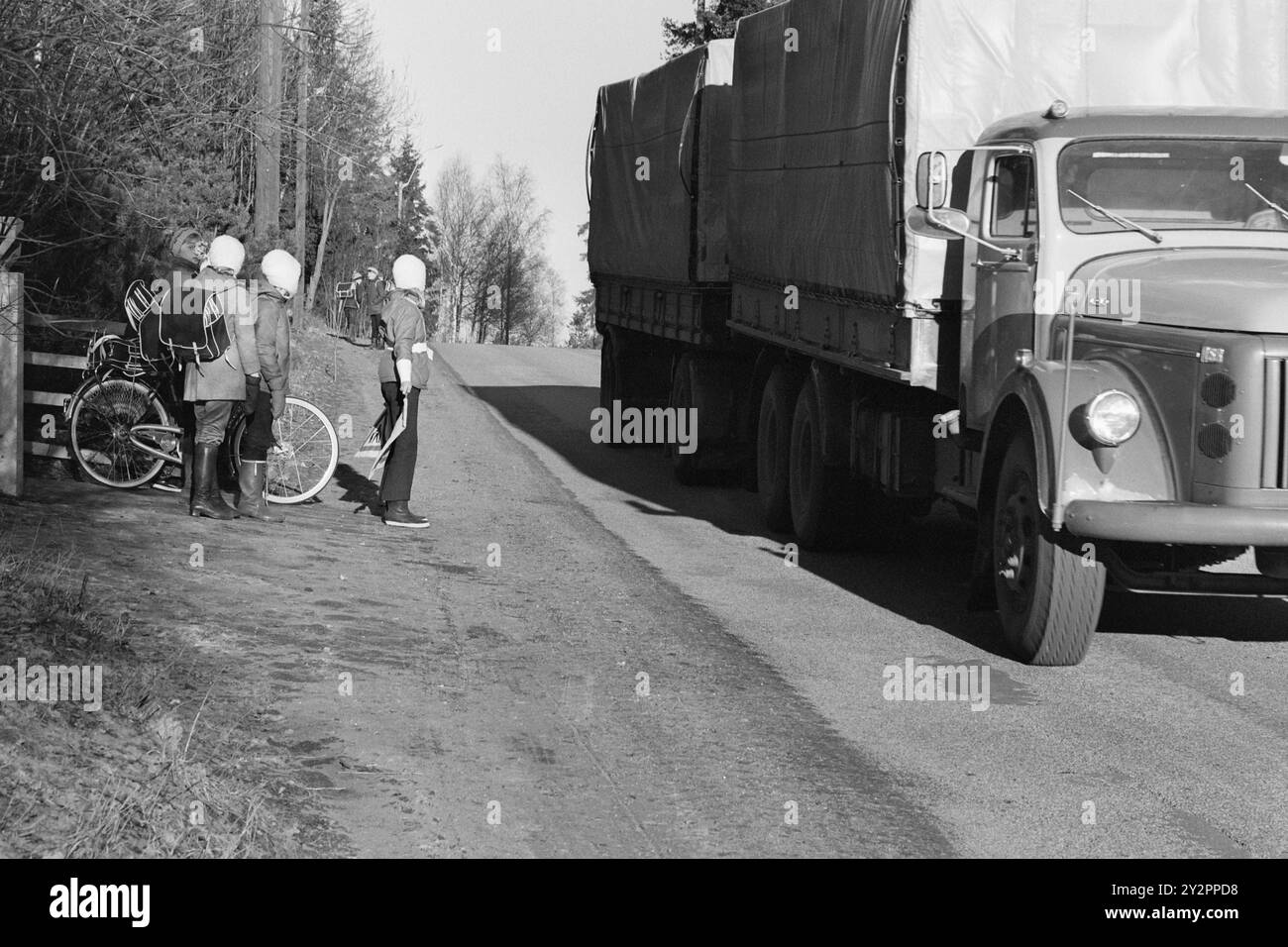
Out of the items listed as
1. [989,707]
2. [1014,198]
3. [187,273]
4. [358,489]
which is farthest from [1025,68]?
[358,489]

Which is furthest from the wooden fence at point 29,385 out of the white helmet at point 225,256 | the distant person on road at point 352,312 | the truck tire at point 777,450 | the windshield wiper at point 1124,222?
the distant person on road at point 352,312

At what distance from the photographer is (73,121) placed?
11.6 metres

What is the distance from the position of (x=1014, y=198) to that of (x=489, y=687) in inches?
157

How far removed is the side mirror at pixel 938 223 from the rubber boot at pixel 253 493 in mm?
5233

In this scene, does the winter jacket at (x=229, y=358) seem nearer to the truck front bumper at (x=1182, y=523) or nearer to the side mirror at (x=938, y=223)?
the side mirror at (x=938, y=223)

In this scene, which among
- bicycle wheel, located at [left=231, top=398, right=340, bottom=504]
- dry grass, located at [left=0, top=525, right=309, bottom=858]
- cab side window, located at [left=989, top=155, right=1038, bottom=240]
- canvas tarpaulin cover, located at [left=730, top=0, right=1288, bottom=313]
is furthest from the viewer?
bicycle wheel, located at [left=231, top=398, right=340, bottom=504]

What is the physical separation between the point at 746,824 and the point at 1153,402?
3293 millimetres

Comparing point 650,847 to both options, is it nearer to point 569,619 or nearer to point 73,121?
point 569,619

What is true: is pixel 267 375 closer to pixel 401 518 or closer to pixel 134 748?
pixel 401 518

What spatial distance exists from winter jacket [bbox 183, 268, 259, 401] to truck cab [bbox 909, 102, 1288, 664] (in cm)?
490

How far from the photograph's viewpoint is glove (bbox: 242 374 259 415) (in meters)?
11.9

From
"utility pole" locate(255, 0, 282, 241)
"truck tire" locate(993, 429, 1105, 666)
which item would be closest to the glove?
"utility pole" locate(255, 0, 282, 241)

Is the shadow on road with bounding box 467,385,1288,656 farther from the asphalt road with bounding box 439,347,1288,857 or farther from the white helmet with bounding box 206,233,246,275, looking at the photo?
the white helmet with bounding box 206,233,246,275

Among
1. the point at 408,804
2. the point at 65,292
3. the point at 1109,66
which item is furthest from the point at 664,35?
the point at 408,804
